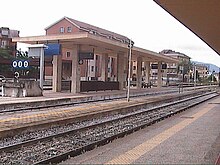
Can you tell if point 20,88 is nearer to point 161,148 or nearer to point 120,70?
point 161,148

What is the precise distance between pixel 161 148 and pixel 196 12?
474cm

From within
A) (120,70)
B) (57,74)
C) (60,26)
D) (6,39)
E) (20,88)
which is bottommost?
(20,88)

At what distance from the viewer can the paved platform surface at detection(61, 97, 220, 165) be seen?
286 inches

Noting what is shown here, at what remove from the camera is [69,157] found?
25.3ft

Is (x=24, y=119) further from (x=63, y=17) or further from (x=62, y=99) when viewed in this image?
(x=63, y=17)

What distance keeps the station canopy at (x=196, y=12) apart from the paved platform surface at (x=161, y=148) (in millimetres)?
3839

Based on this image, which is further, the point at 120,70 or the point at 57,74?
the point at 120,70

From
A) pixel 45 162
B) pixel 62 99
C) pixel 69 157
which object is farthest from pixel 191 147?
pixel 62 99

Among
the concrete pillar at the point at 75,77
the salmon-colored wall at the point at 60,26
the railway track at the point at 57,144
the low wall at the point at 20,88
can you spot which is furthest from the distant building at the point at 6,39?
the railway track at the point at 57,144

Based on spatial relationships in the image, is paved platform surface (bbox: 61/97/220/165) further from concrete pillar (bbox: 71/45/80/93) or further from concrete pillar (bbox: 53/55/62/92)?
concrete pillar (bbox: 53/55/62/92)

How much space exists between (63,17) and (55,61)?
40026 mm

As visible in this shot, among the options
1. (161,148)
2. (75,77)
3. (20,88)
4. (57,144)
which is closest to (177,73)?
(75,77)

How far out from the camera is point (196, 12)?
1072 cm

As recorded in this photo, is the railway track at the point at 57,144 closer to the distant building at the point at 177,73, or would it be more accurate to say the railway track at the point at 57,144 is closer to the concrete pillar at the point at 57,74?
the concrete pillar at the point at 57,74
